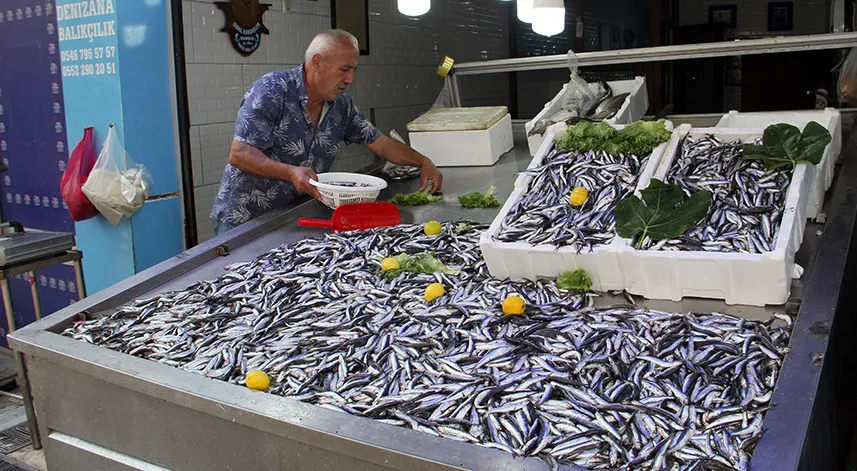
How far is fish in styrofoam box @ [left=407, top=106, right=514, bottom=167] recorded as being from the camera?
5426 mm

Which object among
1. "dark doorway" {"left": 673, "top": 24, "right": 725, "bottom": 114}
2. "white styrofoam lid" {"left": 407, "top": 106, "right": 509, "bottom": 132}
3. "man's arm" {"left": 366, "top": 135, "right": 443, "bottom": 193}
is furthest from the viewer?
"dark doorway" {"left": 673, "top": 24, "right": 725, "bottom": 114}

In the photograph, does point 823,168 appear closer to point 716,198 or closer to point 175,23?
point 716,198

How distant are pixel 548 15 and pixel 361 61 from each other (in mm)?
4080

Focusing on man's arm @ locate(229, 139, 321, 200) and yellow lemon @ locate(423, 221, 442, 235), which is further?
man's arm @ locate(229, 139, 321, 200)

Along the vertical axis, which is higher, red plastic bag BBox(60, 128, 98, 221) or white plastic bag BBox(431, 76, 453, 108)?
white plastic bag BBox(431, 76, 453, 108)

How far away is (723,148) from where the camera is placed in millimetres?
3723

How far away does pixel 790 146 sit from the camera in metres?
3.36

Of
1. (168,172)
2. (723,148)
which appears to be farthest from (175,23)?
(723,148)

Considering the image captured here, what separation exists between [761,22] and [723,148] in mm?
11321

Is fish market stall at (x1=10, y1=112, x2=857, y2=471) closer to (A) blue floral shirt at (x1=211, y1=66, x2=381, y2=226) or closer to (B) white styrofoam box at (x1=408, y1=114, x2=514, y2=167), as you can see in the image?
(A) blue floral shirt at (x1=211, y1=66, x2=381, y2=226)

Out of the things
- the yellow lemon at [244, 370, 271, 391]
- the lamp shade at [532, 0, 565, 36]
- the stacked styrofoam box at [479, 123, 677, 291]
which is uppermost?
the lamp shade at [532, 0, 565, 36]

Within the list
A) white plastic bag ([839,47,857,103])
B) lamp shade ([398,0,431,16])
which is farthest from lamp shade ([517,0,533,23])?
white plastic bag ([839,47,857,103])

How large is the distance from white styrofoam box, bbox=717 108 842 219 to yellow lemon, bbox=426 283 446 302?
1.84 meters

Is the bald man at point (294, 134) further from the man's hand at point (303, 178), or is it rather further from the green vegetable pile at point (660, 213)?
the green vegetable pile at point (660, 213)
